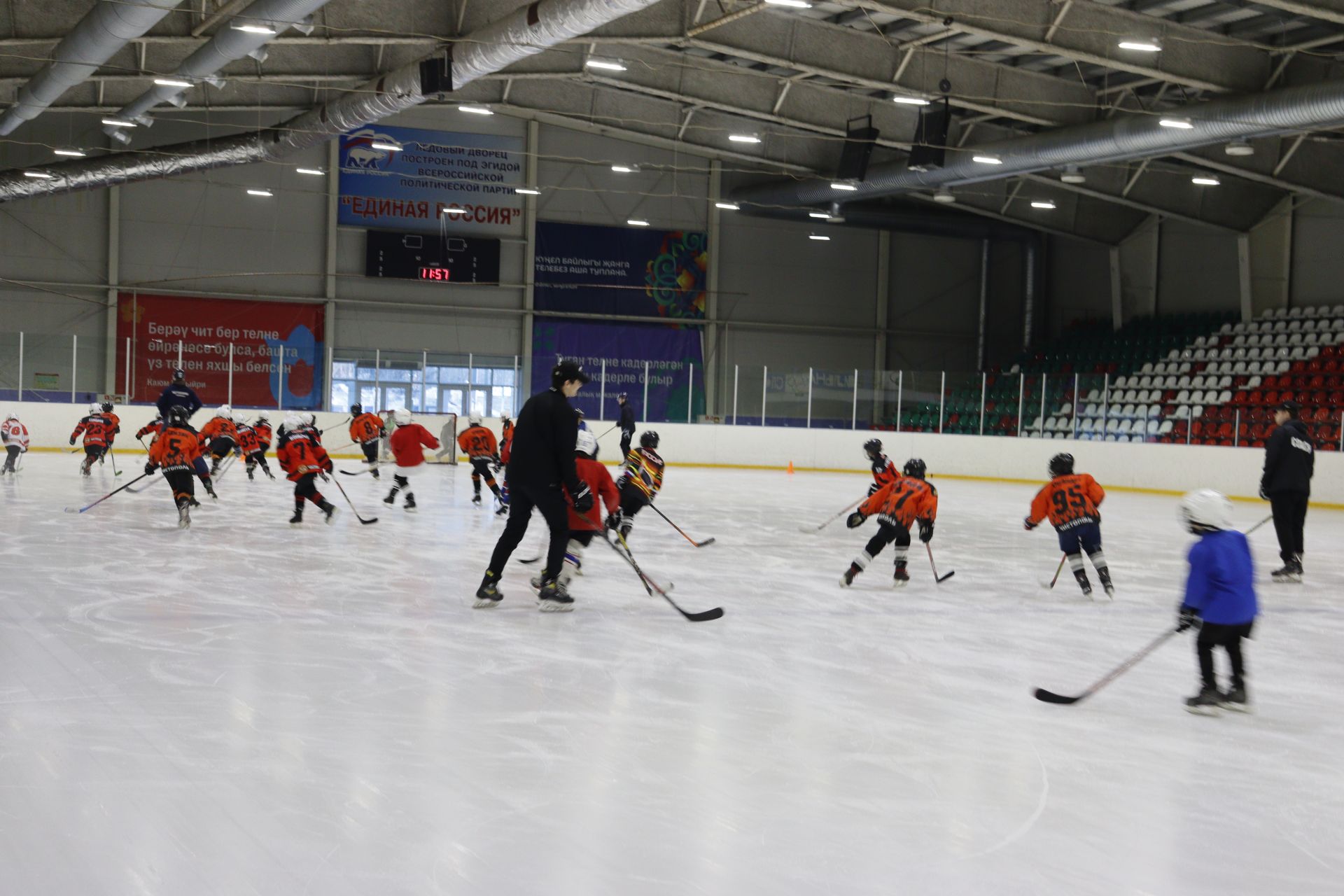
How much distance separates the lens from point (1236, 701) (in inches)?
169

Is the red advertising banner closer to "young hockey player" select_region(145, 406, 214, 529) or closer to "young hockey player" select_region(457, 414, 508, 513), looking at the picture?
"young hockey player" select_region(457, 414, 508, 513)

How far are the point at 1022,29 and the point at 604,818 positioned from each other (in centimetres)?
1286

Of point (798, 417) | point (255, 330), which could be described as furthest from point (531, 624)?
point (255, 330)

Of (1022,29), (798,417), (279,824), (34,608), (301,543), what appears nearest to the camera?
(279,824)

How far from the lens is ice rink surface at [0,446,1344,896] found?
104 inches

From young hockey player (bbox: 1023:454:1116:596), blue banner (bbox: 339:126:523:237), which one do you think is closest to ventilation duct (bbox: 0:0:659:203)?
blue banner (bbox: 339:126:523:237)

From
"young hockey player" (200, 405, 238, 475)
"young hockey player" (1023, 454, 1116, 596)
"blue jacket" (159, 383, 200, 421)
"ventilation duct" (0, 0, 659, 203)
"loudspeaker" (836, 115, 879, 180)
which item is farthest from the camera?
"loudspeaker" (836, 115, 879, 180)

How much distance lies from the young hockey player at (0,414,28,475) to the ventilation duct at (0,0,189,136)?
377 centimetres

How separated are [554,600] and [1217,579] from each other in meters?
3.02

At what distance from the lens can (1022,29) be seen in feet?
45.2

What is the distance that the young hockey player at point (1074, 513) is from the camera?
22.2 feet

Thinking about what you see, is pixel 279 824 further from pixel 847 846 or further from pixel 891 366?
pixel 891 366

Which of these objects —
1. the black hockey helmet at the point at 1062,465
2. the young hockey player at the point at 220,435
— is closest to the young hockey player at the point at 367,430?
the young hockey player at the point at 220,435

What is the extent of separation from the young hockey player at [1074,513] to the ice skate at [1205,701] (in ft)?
8.21
